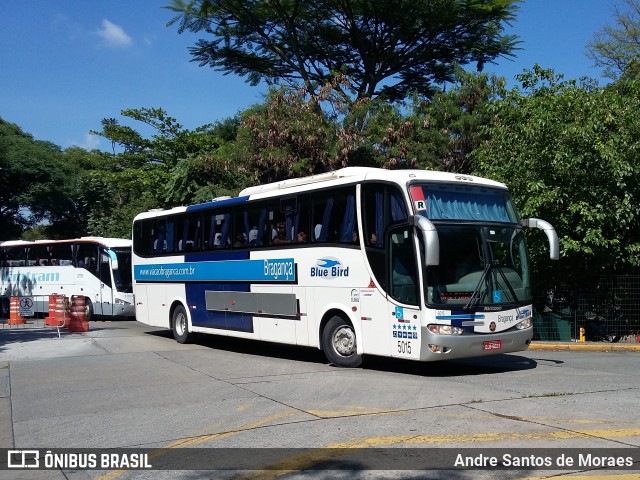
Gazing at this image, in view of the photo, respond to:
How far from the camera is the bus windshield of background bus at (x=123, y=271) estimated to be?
94.1 ft

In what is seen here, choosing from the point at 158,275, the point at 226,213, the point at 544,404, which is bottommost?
the point at 544,404

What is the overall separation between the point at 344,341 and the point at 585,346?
7.67 meters

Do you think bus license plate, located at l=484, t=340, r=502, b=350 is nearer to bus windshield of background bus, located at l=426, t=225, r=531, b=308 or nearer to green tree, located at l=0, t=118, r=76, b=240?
bus windshield of background bus, located at l=426, t=225, r=531, b=308

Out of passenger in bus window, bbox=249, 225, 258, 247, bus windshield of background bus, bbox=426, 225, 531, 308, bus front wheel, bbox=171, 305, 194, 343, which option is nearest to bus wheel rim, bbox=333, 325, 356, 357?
bus windshield of background bus, bbox=426, 225, 531, 308

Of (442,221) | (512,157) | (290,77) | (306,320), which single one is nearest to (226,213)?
(306,320)

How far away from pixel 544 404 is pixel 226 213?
9.70 meters

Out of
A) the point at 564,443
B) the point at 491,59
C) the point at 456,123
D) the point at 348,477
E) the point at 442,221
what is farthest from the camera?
the point at 491,59

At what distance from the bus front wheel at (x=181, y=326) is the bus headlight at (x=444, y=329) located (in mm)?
8945

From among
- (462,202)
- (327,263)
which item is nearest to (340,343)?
(327,263)

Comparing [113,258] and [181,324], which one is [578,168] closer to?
[181,324]

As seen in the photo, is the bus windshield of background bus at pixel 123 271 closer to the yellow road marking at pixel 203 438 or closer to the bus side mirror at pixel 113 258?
the bus side mirror at pixel 113 258

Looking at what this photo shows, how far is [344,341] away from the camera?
1378cm

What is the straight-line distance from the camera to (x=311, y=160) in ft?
79.3

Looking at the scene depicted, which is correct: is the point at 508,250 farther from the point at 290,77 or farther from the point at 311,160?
the point at 290,77
